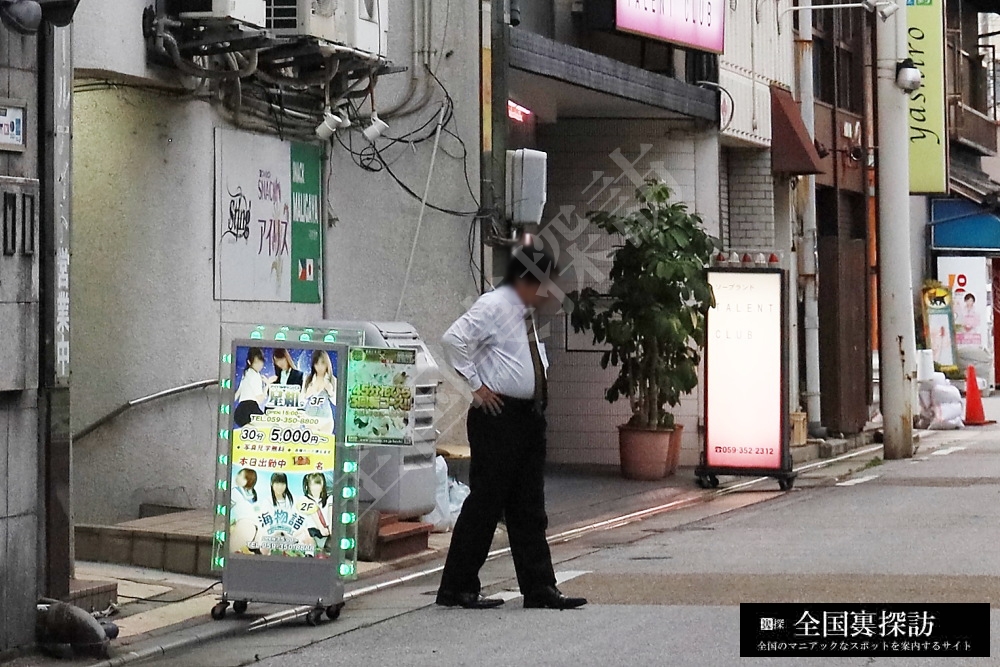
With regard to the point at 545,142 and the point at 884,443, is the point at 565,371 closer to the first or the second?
the point at 545,142

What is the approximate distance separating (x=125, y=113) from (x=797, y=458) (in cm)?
1033

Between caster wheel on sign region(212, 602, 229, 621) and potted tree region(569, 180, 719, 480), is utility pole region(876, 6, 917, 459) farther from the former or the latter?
caster wheel on sign region(212, 602, 229, 621)

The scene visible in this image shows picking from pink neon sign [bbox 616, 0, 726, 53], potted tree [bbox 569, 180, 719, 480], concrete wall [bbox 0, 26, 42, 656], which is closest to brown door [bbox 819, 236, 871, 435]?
pink neon sign [bbox 616, 0, 726, 53]

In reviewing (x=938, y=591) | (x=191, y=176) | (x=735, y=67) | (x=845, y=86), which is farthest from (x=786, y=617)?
(x=845, y=86)

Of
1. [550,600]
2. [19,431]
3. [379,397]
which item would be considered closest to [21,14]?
[19,431]

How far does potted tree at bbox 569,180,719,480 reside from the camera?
16.2m

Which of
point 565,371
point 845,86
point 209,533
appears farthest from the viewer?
point 845,86

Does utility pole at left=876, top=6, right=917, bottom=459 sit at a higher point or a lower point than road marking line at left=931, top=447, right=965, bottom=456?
higher

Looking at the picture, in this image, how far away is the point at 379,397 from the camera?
28.7 ft

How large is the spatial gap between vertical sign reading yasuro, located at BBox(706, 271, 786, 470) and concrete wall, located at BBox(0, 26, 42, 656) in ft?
29.9

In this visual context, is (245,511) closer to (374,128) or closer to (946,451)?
(374,128)

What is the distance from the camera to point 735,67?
63.4 feet

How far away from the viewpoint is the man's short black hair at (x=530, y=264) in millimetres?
9000

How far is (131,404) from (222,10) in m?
2.66
